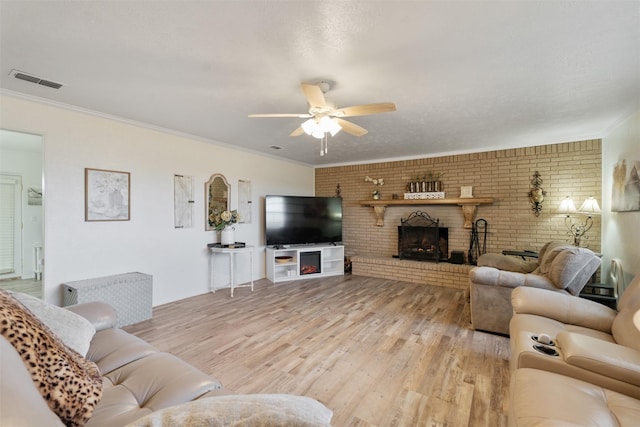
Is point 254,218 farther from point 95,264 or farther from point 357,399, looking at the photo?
point 357,399

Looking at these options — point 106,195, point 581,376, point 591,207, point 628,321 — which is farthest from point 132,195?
point 591,207

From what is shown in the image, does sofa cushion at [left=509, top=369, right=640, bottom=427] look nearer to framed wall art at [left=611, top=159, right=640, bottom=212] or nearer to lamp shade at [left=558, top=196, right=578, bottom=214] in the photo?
framed wall art at [left=611, top=159, right=640, bottom=212]

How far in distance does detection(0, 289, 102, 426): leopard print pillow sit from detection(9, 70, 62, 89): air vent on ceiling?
235 cm

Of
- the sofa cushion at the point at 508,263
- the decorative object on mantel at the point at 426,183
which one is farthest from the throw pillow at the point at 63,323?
the decorative object on mantel at the point at 426,183

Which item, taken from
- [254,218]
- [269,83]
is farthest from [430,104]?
[254,218]

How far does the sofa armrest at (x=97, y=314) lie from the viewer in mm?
1843

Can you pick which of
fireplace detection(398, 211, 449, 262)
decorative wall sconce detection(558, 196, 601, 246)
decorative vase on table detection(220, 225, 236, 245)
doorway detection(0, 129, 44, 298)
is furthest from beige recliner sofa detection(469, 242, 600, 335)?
doorway detection(0, 129, 44, 298)

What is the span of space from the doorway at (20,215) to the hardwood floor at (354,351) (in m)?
3.72

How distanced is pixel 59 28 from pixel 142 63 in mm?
475

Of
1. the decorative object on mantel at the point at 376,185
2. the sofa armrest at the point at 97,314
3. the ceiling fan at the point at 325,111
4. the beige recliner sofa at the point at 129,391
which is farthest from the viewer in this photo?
the decorative object on mantel at the point at 376,185

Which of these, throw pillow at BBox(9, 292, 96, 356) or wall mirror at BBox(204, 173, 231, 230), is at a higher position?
wall mirror at BBox(204, 173, 231, 230)

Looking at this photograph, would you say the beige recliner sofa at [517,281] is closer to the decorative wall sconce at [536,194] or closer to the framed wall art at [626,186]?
the framed wall art at [626,186]

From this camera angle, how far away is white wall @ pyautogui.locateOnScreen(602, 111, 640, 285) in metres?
2.90

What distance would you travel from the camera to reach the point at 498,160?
479 centimetres
